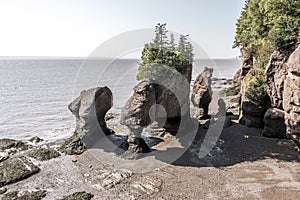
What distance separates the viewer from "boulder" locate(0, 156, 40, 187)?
20.2 meters

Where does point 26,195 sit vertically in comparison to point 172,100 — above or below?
below

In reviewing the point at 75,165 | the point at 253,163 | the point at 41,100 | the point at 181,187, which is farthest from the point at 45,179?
the point at 41,100

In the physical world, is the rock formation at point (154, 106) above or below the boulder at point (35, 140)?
above

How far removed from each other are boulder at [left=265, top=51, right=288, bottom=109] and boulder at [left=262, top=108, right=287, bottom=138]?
664mm

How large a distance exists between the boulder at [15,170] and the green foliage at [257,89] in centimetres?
2337

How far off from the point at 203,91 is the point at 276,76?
37.8 ft

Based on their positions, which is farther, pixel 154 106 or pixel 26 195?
pixel 154 106

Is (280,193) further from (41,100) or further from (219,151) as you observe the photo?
(41,100)

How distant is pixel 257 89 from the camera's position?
28141 mm

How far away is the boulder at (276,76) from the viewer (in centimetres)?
2272

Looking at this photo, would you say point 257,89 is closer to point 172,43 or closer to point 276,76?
point 276,76

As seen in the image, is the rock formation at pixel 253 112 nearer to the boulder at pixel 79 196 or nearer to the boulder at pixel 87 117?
the boulder at pixel 87 117

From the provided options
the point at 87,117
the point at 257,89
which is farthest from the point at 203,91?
the point at 87,117

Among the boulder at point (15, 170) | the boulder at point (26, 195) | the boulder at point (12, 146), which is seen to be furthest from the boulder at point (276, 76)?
the boulder at point (12, 146)
